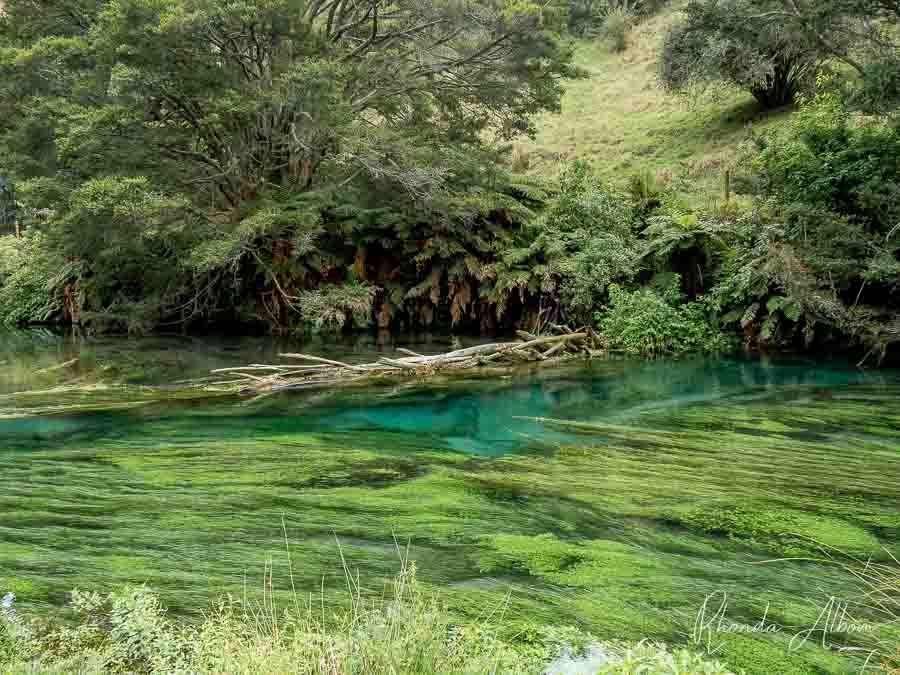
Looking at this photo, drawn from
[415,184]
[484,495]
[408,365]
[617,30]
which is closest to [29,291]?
[415,184]

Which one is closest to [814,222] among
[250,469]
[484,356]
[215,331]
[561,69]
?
[484,356]

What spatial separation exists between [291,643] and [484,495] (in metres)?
2.11

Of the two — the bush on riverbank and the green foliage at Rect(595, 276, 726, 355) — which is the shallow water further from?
the green foliage at Rect(595, 276, 726, 355)

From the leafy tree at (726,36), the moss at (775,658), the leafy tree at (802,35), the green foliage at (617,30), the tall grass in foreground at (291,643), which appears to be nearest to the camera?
the tall grass in foreground at (291,643)

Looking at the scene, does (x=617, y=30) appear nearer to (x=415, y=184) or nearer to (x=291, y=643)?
(x=415, y=184)

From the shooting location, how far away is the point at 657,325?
35.6 ft

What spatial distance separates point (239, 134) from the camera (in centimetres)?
1292

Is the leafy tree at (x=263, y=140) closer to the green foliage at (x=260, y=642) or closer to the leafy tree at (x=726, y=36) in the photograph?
the leafy tree at (x=726, y=36)

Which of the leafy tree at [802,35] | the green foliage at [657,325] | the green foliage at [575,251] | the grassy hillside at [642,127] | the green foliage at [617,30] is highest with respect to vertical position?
the green foliage at [617,30]

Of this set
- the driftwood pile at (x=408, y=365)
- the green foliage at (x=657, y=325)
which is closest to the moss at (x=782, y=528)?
the driftwood pile at (x=408, y=365)

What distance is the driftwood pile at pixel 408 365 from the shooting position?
26.9 ft

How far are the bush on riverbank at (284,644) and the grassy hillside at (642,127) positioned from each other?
1422 cm

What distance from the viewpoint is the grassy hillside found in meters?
18.5

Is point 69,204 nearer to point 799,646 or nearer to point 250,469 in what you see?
point 250,469
